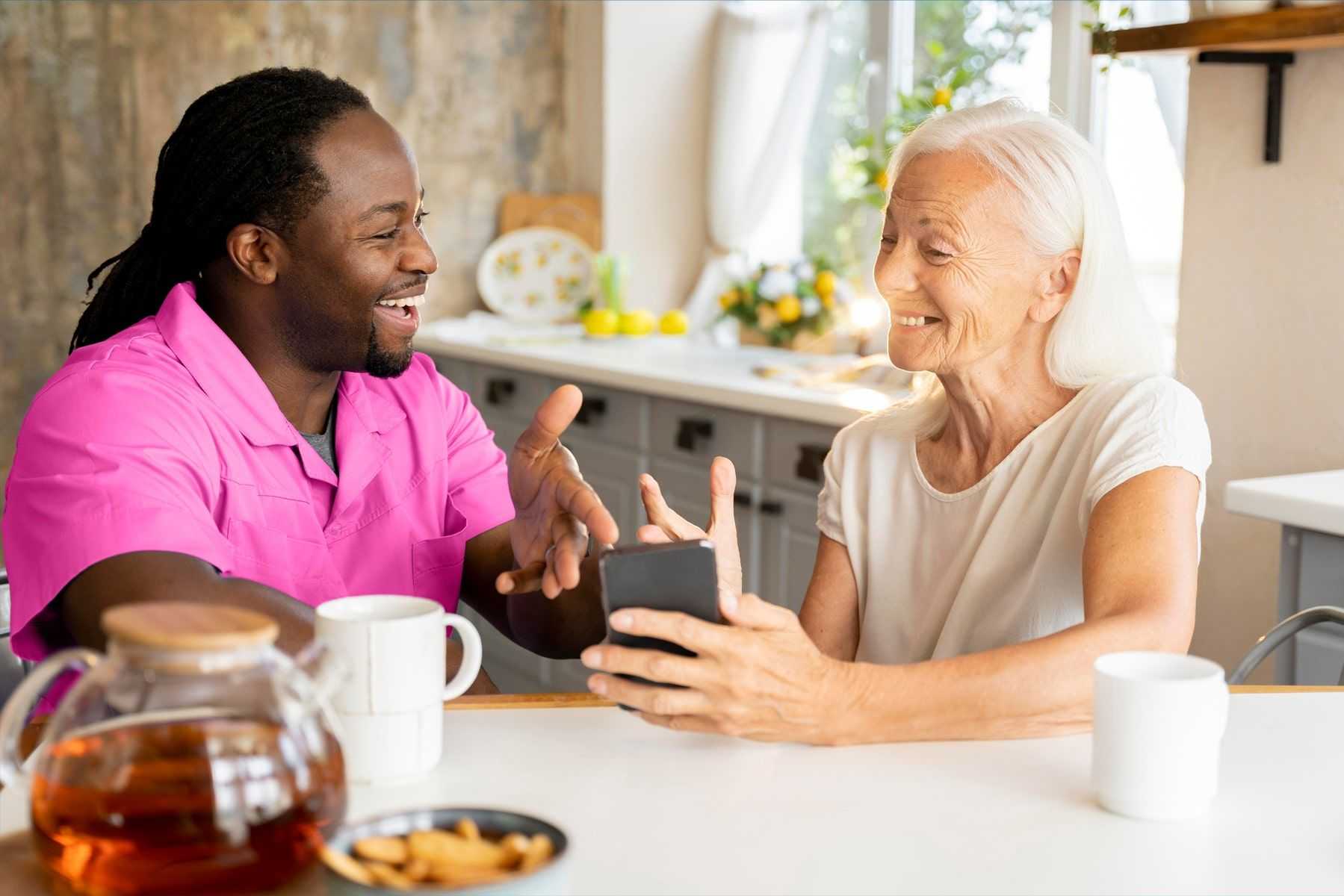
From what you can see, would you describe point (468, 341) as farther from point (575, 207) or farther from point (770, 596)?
point (770, 596)

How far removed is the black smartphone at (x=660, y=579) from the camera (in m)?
1.15

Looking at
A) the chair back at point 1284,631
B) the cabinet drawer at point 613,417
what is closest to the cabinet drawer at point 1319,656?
the chair back at point 1284,631

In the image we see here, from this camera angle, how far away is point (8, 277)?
4410 millimetres

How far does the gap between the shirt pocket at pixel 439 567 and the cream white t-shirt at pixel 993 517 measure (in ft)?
1.46

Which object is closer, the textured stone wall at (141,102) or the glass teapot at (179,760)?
the glass teapot at (179,760)

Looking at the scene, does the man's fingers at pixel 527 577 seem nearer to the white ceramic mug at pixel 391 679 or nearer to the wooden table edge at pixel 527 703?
the wooden table edge at pixel 527 703

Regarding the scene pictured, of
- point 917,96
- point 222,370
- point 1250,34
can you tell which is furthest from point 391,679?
point 917,96

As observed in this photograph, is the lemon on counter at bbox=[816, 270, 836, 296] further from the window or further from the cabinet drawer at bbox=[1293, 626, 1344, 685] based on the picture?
the cabinet drawer at bbox=[1293, 626, 1344, 685]

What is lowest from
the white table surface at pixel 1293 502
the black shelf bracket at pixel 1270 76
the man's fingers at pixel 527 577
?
the white table surface at pixel 1293 502

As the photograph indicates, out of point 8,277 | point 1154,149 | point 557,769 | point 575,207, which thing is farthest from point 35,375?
point 557,769

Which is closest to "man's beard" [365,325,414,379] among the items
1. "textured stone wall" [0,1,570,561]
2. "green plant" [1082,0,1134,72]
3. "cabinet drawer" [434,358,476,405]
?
"green plant" [1082,0,1134,72]

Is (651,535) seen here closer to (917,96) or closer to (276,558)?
(276,558)

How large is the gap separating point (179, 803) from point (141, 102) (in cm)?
406

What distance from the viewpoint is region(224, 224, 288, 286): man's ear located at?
175 centimetres
